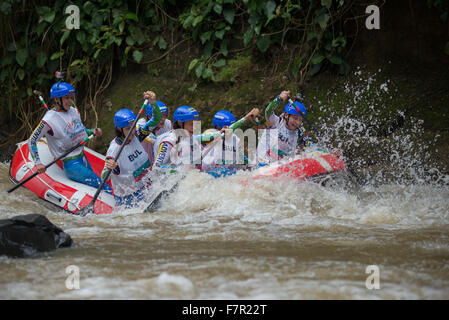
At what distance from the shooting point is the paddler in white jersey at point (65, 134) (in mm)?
6457

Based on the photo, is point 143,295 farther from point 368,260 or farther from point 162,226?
point 162,226

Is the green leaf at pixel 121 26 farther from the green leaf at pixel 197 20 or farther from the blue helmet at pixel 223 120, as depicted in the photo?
the blue helmet at pixel 223 120

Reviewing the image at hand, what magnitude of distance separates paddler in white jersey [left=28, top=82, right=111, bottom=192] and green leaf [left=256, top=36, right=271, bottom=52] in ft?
9.63

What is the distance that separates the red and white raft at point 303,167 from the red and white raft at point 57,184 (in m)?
1.81

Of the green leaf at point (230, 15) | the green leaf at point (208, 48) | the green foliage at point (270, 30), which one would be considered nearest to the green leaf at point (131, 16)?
the green foliage at point (270, 30)

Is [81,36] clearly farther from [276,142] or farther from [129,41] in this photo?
[276,142]

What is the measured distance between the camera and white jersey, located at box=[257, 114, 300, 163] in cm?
678

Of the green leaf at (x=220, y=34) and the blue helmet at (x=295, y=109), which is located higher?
the green leaf at (x=220, y=34)

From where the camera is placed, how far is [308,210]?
5352mm

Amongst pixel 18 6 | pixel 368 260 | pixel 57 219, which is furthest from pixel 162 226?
pixel 18 6

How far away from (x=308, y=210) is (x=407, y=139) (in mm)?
2863

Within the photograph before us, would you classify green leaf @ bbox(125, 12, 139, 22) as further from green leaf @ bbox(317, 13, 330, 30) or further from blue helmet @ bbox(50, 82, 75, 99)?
green leaf @ bbox(317, 13, 330, 30)

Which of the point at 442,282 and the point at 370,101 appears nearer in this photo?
the point at 442,282

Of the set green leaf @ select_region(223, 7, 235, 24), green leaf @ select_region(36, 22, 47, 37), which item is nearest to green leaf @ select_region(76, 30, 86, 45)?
green leaf @ select_region(36, 22, 47, 37)
